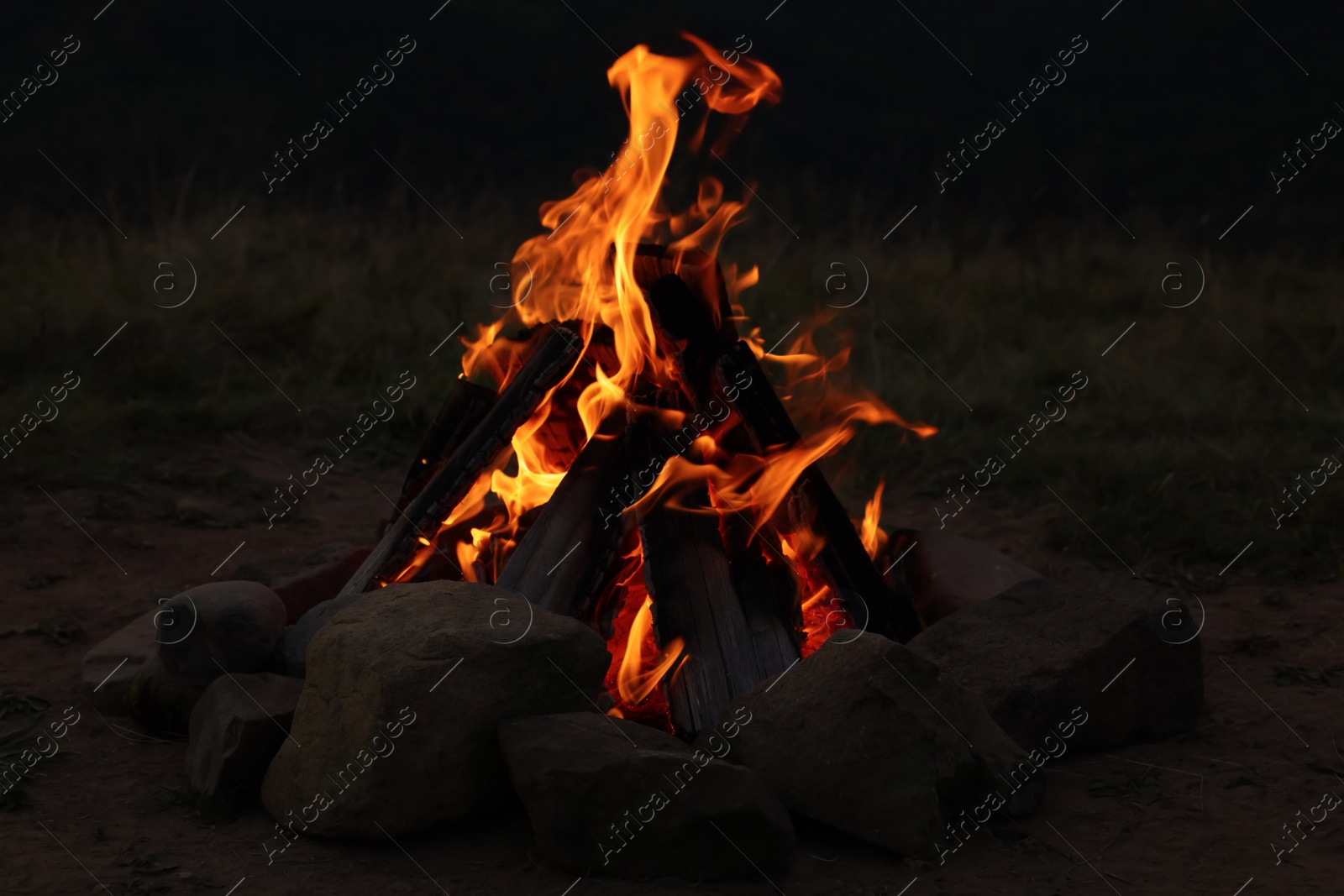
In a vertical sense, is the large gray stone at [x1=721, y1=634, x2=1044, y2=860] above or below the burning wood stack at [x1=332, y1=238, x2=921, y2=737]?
below

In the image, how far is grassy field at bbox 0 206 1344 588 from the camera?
5.85 meters

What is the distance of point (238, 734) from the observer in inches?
123

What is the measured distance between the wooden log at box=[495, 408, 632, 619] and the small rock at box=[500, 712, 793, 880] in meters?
0.80

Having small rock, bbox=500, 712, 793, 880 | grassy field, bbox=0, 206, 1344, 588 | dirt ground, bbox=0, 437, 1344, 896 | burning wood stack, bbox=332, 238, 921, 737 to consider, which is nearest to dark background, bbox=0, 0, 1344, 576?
grassy field, bbox=0, 206, 1344, 588

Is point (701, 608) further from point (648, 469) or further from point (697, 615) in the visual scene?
point (648, 469)

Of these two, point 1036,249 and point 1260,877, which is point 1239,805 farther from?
point 1036,249

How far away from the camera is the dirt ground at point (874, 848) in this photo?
9.16 ft

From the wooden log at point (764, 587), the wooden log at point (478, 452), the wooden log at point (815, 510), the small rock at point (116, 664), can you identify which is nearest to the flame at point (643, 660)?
the wooden log at point (764, 587)

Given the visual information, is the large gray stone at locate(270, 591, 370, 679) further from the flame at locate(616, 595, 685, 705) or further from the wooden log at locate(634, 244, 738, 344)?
the wooden log at locate(634, 244, 738, 344)

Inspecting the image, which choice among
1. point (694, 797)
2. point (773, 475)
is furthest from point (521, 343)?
point (694, 797)

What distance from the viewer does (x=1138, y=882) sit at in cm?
288

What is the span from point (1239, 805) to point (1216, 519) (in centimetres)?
257

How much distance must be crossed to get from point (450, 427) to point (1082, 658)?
2.05m

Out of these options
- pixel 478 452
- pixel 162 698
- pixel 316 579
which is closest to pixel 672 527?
pixel 478 452
